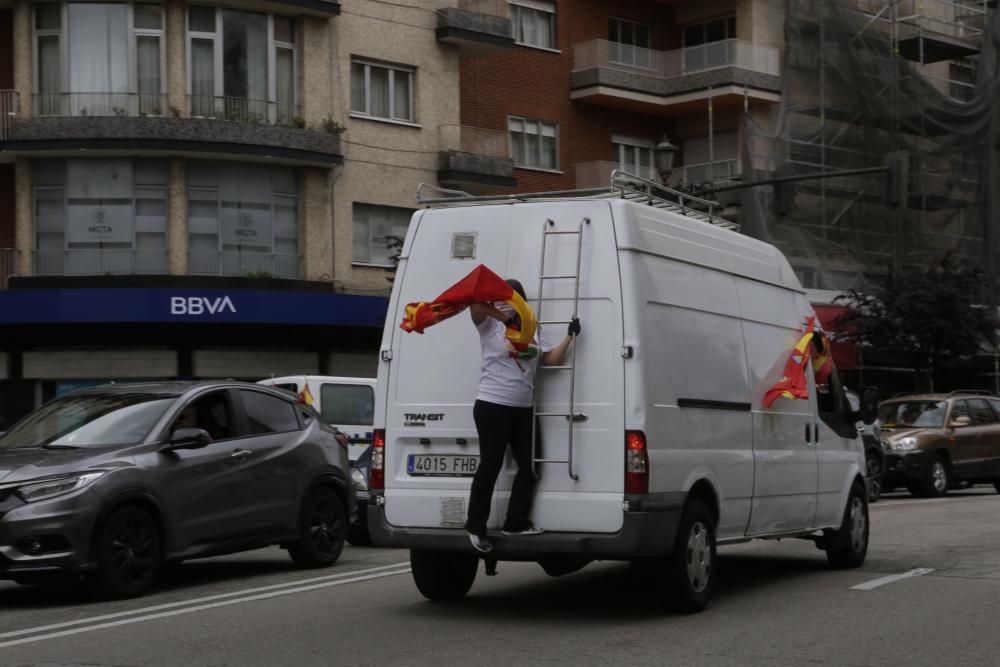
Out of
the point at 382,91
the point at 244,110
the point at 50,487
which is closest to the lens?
the point at 50,487

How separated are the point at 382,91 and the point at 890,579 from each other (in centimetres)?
2408

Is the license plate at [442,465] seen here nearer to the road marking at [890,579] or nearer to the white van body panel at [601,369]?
the white van body panel at [601,369]

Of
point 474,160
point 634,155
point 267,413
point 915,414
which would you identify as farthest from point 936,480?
point 634,155

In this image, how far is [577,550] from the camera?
29.7ft

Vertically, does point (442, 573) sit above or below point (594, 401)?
below

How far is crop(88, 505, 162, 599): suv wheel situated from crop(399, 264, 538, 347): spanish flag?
297 centimetres

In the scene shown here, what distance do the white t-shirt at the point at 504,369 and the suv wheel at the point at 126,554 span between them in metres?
3.23

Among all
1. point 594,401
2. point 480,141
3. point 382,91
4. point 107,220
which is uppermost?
point 382,91

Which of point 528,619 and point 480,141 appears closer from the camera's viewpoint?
point 528,619

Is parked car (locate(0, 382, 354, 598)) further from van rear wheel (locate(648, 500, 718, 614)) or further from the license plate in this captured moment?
van rear wheel (locate(648, 500, 718, 614))

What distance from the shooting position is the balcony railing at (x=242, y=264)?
31.0 metres

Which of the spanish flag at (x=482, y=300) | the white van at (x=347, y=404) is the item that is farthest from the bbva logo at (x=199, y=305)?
the spanish flag at (x=482, y=300)

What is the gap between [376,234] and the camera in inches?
1328

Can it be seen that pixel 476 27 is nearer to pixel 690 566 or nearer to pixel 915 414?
pixel 915 414
